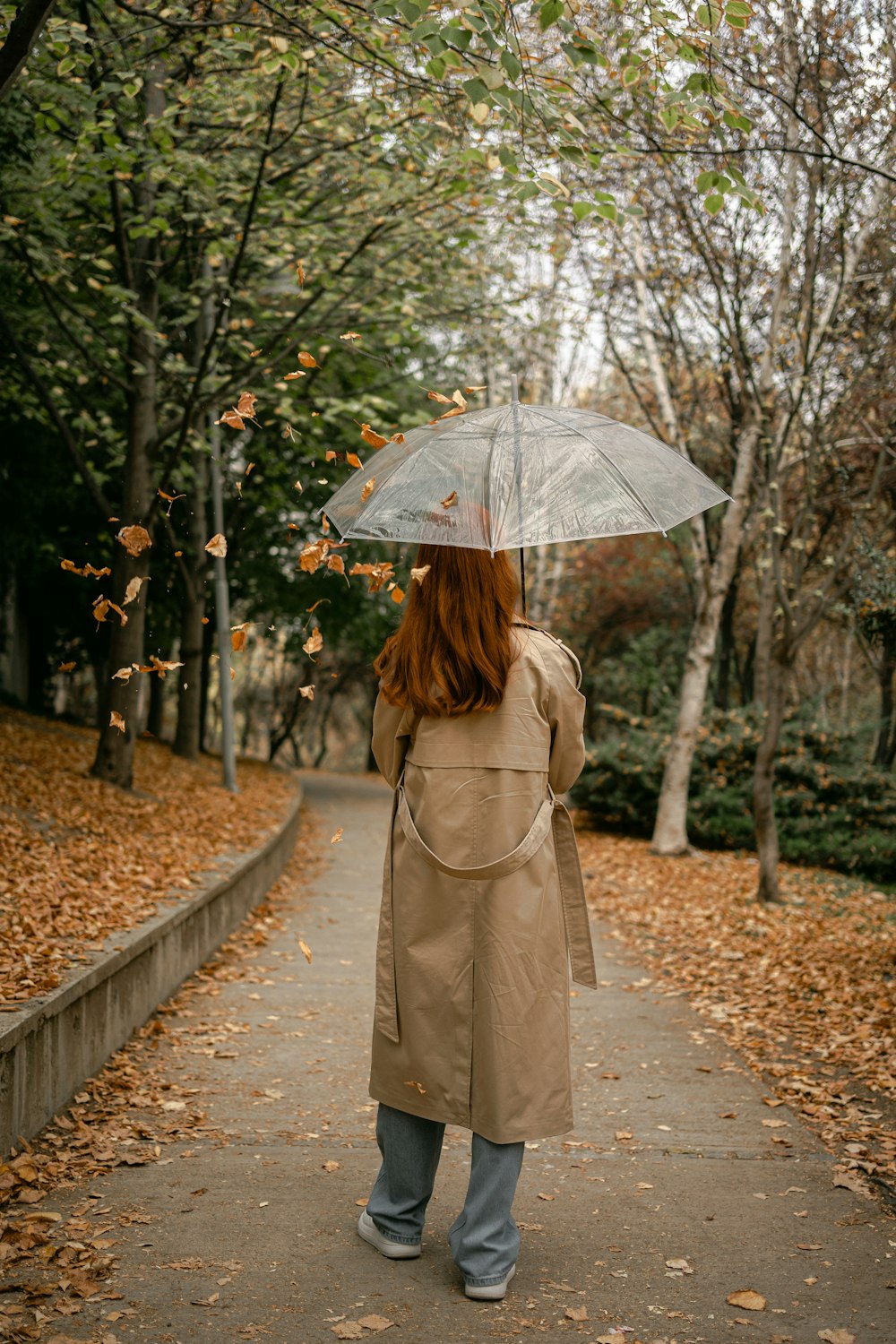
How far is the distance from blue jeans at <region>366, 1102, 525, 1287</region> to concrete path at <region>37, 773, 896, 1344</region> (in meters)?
0.10

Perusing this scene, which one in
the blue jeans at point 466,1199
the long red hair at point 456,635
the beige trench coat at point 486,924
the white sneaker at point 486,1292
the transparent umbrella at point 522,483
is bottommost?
the white sneaker at point 486,1292

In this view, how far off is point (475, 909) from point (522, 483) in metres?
1.30

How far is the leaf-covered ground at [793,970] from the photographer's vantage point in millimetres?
5152

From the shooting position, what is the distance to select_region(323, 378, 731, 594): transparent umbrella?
3.46 metres

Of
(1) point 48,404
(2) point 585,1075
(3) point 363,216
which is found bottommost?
(2) point 585,1075

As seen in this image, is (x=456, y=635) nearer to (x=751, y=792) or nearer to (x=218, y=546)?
(x=218, y=546)

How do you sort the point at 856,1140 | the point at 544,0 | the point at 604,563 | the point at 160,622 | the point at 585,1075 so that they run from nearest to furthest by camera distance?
the point at 544,0, the point at 856,1140, the point at 585,1075, the point at 160,622, the point at 604,563

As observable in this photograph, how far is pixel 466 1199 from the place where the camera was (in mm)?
3434

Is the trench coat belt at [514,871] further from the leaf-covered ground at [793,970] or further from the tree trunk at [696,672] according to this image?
the tree trunk at [696,672]

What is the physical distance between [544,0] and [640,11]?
0.92 meters

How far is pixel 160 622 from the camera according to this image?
17.8 metres

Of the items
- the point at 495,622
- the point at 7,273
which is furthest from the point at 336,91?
the point at 495,622

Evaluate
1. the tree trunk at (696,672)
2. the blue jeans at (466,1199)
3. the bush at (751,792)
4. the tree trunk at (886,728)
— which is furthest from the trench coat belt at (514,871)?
the tree trunk at (886,728)

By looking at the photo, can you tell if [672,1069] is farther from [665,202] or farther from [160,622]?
[160,622]
